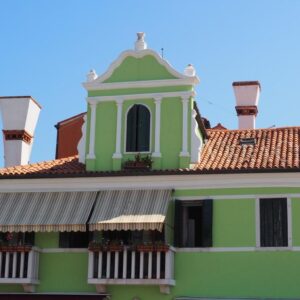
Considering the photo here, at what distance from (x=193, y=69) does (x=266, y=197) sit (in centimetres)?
503

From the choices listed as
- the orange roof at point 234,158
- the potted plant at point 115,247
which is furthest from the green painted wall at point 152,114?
the potted plant at point 115,247

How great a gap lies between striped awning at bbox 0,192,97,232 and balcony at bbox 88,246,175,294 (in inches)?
47.5

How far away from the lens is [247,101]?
33031 millimetres

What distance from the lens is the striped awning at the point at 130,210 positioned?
2612 centimetres

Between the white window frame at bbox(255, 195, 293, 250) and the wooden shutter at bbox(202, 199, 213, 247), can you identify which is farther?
the wooden shutter at bbox(202, 199, 213, 247)

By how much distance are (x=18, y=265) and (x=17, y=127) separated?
24.5 ft

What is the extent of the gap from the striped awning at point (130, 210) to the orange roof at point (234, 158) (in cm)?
68

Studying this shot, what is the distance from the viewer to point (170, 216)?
27.0m

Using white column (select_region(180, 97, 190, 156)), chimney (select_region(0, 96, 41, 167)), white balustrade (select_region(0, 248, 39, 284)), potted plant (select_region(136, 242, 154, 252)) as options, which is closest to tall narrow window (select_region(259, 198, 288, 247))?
white column (select_region(180, 97, 190, 156))

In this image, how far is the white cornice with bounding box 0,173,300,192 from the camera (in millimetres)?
26531

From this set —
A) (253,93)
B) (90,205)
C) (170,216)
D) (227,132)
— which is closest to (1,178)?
(90,205)

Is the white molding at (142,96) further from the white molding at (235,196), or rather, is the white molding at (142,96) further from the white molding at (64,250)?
the white molding at (64,250)

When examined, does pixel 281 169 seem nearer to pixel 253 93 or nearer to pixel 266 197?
pixel 266 197

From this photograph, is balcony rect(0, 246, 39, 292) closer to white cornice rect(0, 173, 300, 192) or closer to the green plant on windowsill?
white cornice rect(0, 173, 300, 192)
